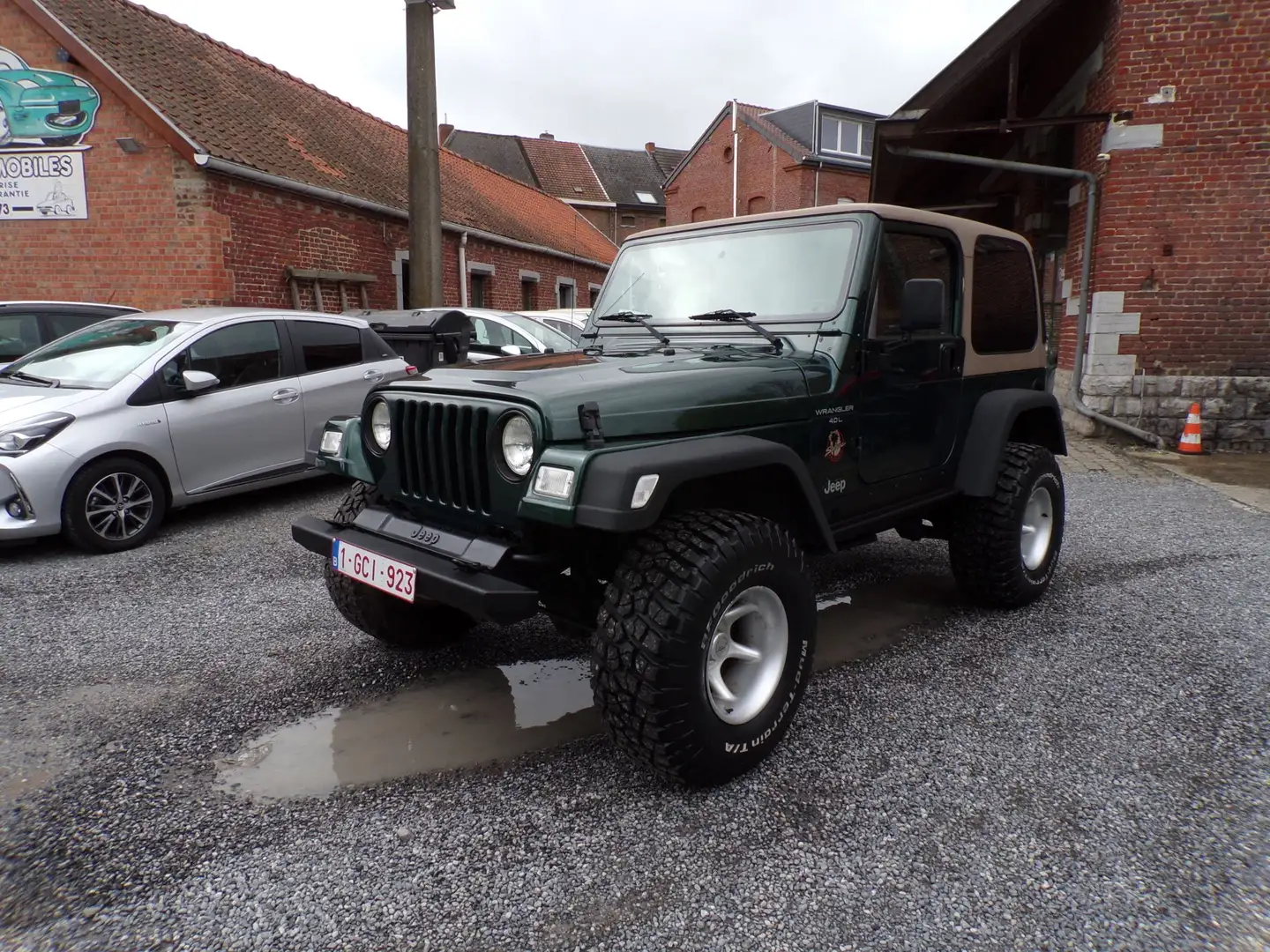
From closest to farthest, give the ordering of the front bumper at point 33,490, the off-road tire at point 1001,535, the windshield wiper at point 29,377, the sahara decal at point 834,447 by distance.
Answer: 1. the sahara decal at point 834,447
2. the off-road tire at point 1001,535
3. the front bumper at point 33,490
4. the windshield wiper at point 29,377

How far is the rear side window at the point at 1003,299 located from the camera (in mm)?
3988

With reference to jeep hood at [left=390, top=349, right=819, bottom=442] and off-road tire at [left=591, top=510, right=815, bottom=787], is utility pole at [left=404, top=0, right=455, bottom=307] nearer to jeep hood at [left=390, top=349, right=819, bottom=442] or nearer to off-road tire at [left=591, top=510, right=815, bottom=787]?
jeep hood at [left=390, top=349, right=819, bottom=442]

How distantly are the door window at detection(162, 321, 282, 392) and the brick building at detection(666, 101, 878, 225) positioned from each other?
27.2m

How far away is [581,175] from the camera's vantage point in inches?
1752

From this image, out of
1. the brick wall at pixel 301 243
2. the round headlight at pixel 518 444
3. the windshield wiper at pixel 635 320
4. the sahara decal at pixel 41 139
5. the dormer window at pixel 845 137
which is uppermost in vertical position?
the dormer window at pixel 845 137

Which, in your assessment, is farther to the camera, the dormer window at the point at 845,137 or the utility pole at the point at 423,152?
the dormer window at the point at 845,137

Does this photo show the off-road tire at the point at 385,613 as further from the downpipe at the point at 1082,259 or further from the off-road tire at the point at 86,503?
the downpipe at the point at 1082,259

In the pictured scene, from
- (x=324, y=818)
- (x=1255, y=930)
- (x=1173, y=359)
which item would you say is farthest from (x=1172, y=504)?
(x=324, y=818)

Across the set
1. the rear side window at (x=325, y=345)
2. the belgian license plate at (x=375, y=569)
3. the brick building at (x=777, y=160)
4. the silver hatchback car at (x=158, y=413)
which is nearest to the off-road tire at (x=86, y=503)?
the silver hatchback car at (x=158, y=413)

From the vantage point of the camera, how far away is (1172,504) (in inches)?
272

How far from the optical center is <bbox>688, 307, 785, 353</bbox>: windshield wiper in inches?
128

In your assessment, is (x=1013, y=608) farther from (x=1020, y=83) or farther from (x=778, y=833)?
(x=1020, y=83)

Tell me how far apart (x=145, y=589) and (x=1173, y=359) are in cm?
1029

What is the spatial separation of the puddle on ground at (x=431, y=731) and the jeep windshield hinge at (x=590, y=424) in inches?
40.7
